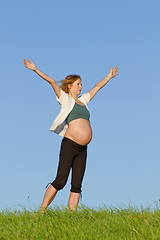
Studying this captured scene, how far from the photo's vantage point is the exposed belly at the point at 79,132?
6766 mm

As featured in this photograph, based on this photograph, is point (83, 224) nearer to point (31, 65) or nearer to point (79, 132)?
point (79, 132)

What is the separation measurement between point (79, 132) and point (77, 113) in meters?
0.41

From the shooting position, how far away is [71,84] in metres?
7.26

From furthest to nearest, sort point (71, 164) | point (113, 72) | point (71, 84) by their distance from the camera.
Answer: point (113, 72), point (71, 84), point (71, 164)

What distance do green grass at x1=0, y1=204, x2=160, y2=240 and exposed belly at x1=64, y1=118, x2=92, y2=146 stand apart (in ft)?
4.08

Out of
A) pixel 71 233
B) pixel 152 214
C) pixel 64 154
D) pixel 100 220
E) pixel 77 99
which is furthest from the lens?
pixel 77 99

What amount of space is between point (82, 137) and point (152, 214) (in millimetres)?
1883

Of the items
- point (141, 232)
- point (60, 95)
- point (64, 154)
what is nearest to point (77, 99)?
point (60, 95)

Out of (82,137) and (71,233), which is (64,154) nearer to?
(82,137)

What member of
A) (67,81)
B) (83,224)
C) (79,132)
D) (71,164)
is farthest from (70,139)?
(83,224)

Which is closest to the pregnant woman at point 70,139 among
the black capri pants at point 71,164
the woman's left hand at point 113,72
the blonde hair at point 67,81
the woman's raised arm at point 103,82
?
the black capri pants at point 71,164

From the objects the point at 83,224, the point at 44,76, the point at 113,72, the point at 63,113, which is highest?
the point at 113,72

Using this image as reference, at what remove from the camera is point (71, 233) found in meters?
5.18

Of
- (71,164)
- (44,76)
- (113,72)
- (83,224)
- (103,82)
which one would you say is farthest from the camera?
(113,72)
